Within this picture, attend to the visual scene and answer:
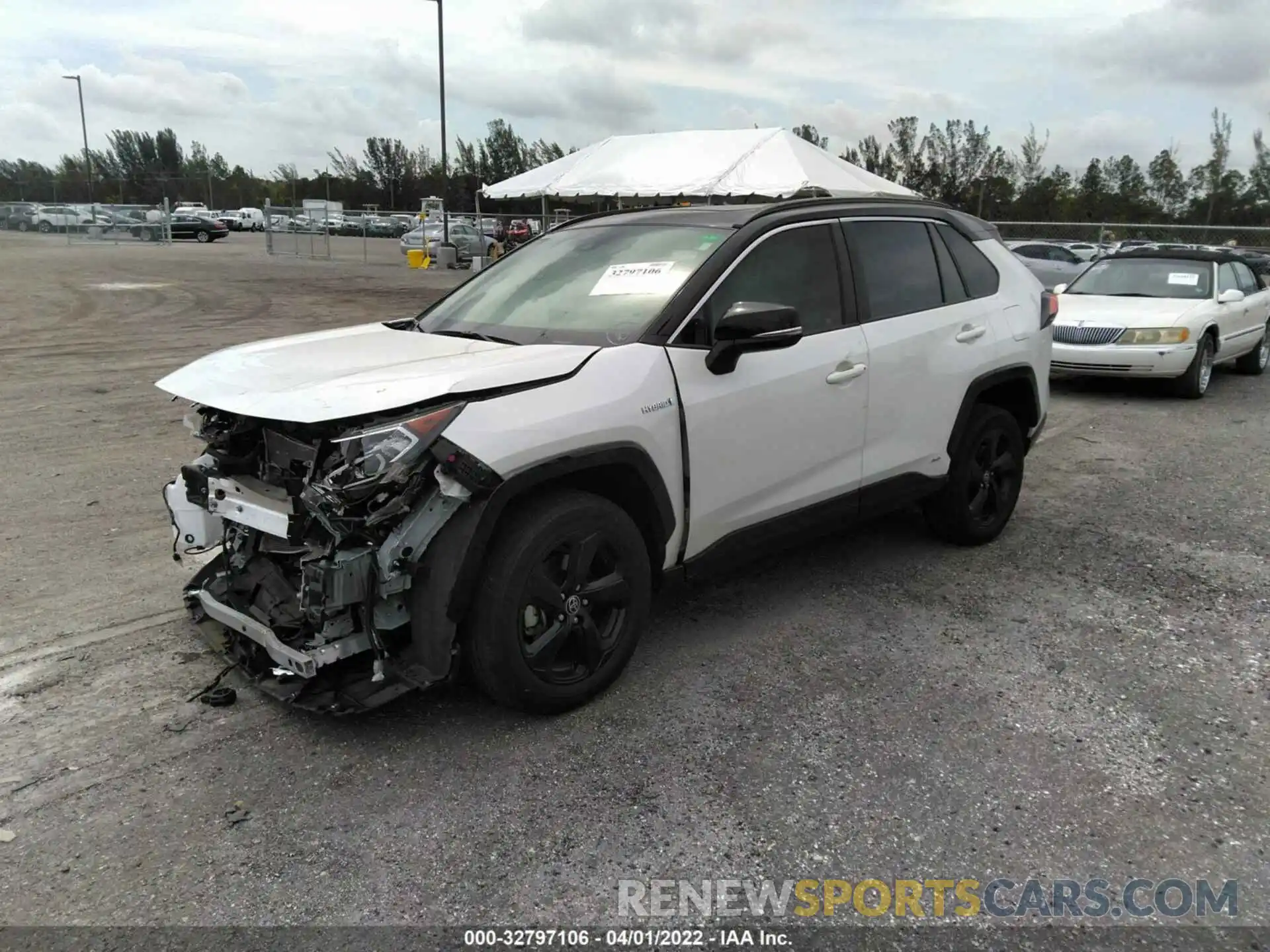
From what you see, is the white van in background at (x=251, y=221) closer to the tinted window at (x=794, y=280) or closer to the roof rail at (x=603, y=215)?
the roof rail at (x=603, y=215)

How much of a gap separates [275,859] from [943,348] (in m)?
3.68

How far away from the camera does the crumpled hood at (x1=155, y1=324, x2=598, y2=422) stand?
116 inches

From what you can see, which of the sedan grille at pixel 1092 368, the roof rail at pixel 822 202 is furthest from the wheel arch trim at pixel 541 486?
the sedan grille at pixel 1092 368

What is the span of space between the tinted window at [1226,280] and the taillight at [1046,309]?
21.0ft

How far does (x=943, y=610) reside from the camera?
175 inches

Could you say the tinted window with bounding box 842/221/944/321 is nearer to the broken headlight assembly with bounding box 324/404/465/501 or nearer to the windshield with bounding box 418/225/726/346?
the windshield with bounding box 418/225/726/346

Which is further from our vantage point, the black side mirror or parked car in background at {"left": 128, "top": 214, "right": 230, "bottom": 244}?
parked car in background at {"left": 128, "top": 214, "right": 230, "bottom": 244}

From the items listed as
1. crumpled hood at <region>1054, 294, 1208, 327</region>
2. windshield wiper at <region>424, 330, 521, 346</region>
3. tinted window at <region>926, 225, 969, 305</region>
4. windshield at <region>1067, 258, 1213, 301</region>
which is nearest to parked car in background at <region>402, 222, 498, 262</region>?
windshield at <region>1067, 258, 1213, 301</region>

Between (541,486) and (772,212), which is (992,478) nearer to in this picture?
(772,212)

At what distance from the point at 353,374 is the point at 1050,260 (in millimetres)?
20562

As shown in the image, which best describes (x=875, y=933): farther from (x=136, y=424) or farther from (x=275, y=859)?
(x=136, y=424)

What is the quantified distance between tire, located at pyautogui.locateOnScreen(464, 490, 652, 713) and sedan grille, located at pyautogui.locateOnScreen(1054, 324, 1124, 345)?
327 inches

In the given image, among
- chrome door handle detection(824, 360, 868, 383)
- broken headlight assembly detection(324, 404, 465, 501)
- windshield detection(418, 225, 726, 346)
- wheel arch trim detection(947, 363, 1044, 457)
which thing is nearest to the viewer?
broken headlight assembly detection(324, 404, 465, 501)

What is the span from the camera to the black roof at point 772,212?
412cm
